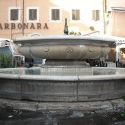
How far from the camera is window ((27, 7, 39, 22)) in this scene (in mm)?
38625

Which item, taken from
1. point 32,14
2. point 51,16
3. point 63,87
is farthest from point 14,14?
point 63,87

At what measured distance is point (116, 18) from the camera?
3775 cm

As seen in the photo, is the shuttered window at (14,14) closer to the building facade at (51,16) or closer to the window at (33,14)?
the building facade at (51,16)

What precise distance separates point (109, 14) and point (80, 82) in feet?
105

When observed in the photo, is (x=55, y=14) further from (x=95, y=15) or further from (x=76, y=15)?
(x=95, y=15)

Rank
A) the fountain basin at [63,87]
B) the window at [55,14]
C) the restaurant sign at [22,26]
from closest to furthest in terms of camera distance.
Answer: the fountain basin at [63,87] → the window at [55,14] → the restaurant sign at [22,26]

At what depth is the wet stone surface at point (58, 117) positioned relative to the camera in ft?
17.8

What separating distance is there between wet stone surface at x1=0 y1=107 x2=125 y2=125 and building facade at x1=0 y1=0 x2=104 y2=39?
3244 cm

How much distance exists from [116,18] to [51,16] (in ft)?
20.2

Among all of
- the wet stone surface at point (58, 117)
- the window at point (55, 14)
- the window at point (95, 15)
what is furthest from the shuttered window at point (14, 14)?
the wet stone surface at point (58, 117)

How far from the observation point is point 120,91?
282 inches

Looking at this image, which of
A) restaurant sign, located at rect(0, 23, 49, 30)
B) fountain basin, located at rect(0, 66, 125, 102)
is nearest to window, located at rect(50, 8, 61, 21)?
restaurant sign, located at rect(0, 23, 49, 30)

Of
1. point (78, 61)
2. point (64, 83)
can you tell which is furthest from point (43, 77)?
point (78, 61)

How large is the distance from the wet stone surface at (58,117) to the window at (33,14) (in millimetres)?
32769
